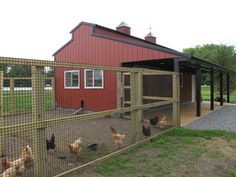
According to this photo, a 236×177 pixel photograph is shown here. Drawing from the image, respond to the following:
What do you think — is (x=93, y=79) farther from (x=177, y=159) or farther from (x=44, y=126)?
(x=44, y=126)

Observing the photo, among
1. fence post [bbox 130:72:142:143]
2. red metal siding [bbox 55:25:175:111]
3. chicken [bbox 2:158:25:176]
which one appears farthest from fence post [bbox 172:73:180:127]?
chicken [bbox 2:158:25:176]

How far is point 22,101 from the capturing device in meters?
4.12

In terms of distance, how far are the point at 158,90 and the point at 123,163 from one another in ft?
30.3

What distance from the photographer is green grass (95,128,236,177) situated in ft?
14.0

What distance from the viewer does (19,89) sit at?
13.2 feet

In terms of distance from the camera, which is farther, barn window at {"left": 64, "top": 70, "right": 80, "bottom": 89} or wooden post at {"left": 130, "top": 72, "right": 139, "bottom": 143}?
barn window at {"left": 64, "top": 70, "right": 80, "bottom": 89}

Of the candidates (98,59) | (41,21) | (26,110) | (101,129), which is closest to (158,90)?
(98,59)

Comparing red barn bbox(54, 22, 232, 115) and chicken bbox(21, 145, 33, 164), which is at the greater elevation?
red barn bbox(54, 22, 232, 115)

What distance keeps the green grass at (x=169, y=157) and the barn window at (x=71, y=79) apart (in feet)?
21.6

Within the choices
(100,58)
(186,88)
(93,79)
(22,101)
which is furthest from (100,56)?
(186,88)

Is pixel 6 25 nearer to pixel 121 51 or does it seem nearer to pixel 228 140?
pixel 121 51

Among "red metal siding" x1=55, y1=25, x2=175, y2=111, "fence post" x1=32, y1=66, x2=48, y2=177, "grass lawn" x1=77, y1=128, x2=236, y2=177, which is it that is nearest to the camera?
"fence post" x1=32, y1=66, x2=48, y2=177

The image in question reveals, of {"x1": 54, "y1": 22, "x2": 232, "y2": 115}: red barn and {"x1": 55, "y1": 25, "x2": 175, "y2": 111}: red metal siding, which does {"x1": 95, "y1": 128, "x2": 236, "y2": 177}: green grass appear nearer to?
{"x1": 54, "y1": 22, "x2": 232, "y2": 115}: red barn

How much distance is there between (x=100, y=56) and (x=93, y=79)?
110 cm
